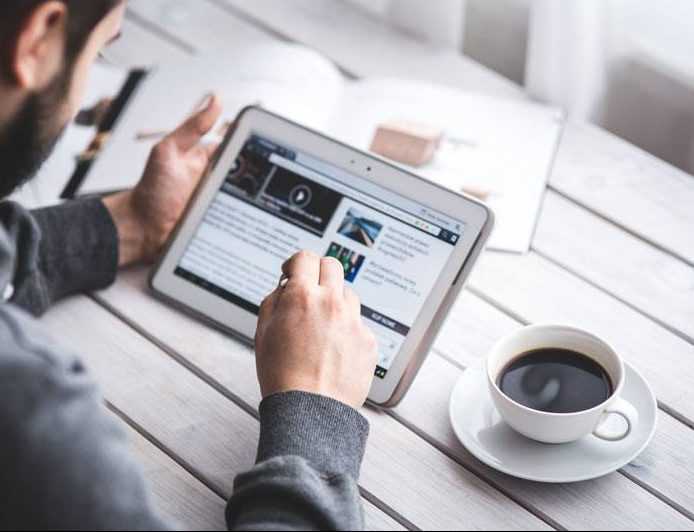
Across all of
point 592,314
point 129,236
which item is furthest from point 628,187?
point 129,236

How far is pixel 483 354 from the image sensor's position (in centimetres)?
96

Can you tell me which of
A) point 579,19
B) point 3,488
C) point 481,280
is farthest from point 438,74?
point 3,488

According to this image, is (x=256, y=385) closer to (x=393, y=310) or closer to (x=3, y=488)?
(x=393, y=310)

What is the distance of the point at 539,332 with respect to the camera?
868mm

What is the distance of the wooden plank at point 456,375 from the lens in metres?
0.82

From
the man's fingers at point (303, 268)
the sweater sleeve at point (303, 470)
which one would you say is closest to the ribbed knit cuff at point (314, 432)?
the sweater sleeve at point (303, 470)

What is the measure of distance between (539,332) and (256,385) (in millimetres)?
253

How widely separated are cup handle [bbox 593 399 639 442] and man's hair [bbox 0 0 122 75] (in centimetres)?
49

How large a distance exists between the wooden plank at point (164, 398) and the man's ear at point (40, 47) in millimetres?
298

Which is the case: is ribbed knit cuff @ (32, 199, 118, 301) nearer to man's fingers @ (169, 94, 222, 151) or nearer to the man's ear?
man's fingers @ (169, 94, 222, 151)

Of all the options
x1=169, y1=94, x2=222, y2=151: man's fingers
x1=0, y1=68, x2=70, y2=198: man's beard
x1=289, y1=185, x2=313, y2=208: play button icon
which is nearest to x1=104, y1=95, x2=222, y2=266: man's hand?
x1=169, y1=94, x2=222, y2=151: man's fingers

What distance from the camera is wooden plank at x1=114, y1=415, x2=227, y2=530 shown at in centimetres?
81

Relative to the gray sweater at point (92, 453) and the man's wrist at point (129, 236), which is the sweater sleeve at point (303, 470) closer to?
the gray sweater at point (92, 453)

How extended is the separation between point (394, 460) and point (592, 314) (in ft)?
0.84
